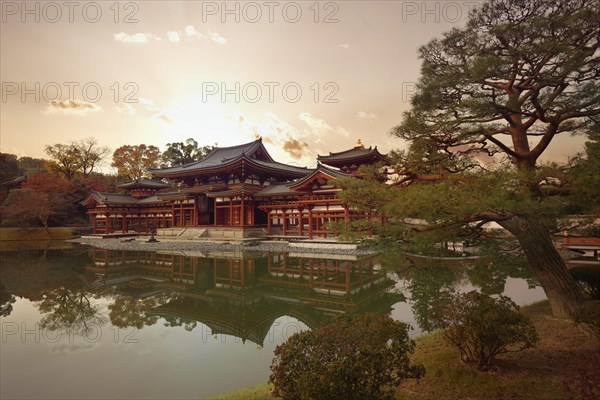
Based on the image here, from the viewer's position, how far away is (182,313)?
9539mm

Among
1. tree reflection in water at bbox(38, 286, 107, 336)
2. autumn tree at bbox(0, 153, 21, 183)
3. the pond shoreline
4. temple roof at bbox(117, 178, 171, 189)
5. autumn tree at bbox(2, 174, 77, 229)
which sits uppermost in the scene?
autumn tree at bbox(0, 153, 21, 183)

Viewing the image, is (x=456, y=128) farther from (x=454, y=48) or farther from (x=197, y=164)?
(x=197, y=164)

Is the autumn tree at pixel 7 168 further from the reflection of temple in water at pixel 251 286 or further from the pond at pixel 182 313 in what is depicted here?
the pond at pixel 182 313

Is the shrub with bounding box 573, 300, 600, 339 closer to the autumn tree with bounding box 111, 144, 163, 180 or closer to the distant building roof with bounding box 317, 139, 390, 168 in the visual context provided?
the distant building roof with bounding box 317, 139, 390, 168

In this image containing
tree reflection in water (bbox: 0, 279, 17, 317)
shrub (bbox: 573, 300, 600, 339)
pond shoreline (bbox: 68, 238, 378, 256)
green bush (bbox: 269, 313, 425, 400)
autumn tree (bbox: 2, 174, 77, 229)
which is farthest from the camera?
autumn tree (bbox: 2, 174, 77, 229)

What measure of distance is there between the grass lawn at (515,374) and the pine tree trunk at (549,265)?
2.43ft

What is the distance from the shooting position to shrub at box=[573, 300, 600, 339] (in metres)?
4.75

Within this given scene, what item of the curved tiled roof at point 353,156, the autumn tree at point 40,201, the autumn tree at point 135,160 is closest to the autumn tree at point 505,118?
the curved tiled roof at point 353,156

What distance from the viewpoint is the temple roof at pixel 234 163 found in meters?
30.8

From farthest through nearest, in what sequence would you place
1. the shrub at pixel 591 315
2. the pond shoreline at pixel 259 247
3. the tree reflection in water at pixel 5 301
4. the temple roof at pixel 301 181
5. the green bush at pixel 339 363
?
the temple roof at pixel 301 181 < the pond shoreline at pixel 259 247 < the tree reflection in water at pixel 5 301 < the shrub at pixel 591 315 < the green bush at pixel 339 363

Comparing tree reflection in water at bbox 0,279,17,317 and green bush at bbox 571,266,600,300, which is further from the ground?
green bush at bbox 571,266,600,300

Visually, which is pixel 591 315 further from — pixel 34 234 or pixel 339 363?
pixel 34 234

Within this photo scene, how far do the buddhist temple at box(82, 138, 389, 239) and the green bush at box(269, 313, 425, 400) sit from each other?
59.4 ft

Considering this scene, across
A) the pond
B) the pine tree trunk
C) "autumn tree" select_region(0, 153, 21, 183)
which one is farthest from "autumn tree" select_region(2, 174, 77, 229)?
the pine tree trunk
